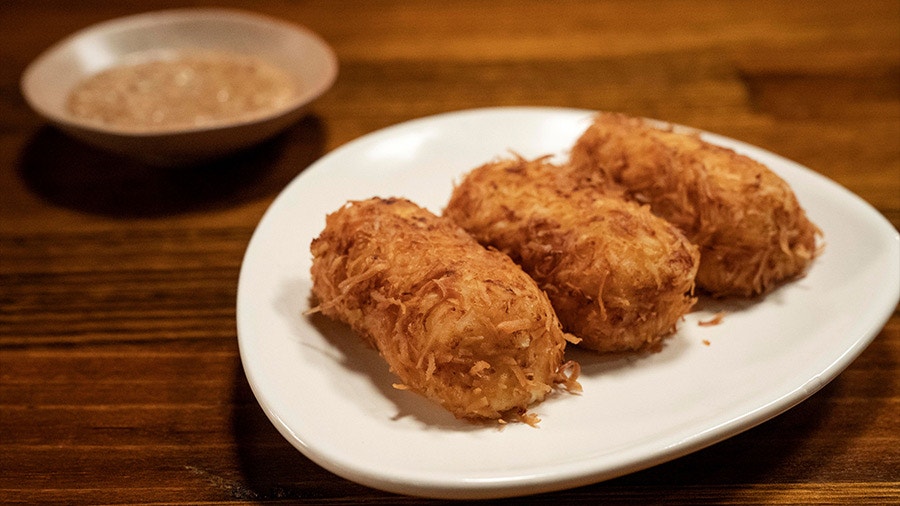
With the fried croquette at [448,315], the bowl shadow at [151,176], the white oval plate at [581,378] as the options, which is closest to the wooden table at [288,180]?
the bowl shadow at [151,176]

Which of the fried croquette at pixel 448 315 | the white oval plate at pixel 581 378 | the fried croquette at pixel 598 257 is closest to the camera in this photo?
the white oval plate at pixel 581 378

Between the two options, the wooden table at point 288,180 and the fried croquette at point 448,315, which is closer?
the fried croquette at point 448,315

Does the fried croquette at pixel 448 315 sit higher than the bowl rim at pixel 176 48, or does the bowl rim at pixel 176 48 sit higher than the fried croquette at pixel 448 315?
the fried croquette at pixel 448 315

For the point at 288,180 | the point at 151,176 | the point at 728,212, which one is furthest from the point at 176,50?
the point at 728,212

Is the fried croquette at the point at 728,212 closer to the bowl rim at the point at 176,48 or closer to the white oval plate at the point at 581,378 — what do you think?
the white oval plate at the point at 581,378

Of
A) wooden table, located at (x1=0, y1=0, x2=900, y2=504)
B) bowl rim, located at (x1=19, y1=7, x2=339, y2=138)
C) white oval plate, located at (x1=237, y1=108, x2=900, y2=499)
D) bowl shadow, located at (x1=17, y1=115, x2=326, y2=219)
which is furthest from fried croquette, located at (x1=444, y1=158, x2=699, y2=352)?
bowl shadow, located at (x1=17, y1=115, x2=326, y2=219)

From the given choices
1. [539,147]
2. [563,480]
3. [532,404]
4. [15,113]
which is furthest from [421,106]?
[563,480]
